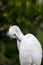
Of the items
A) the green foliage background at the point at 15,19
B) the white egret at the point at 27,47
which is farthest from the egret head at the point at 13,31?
the green foliage background at the point at 15,19

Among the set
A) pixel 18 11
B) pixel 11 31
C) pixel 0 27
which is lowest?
pixel 0 27

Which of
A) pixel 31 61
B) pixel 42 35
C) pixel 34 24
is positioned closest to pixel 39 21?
pixel 34 24

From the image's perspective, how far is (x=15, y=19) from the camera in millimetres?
2564

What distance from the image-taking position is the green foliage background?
2516 millimetres

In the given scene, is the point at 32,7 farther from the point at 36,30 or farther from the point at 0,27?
the point at 0,27

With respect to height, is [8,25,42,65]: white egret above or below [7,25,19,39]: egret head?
below

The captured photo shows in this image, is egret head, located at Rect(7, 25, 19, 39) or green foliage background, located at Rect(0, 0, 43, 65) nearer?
egret head, located at Rect(7, 25, 19, 39)

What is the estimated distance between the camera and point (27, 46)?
1.43 m

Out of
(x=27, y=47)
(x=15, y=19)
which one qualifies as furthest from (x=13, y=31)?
(x=15, y=19)

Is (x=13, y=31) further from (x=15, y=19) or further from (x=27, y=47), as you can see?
(x=15, y=19)

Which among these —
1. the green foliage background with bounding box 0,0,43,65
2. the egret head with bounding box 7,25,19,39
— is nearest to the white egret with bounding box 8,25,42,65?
the egret head with bounding box 7,25,19,39

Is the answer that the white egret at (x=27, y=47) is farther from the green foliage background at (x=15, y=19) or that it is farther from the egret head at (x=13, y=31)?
the green foliage background at (x=15, y=19)

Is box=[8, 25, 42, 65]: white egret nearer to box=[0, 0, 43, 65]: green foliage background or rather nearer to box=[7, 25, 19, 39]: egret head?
box=[7, 25, 19, 39]: egret head

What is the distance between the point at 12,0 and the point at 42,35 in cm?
49
